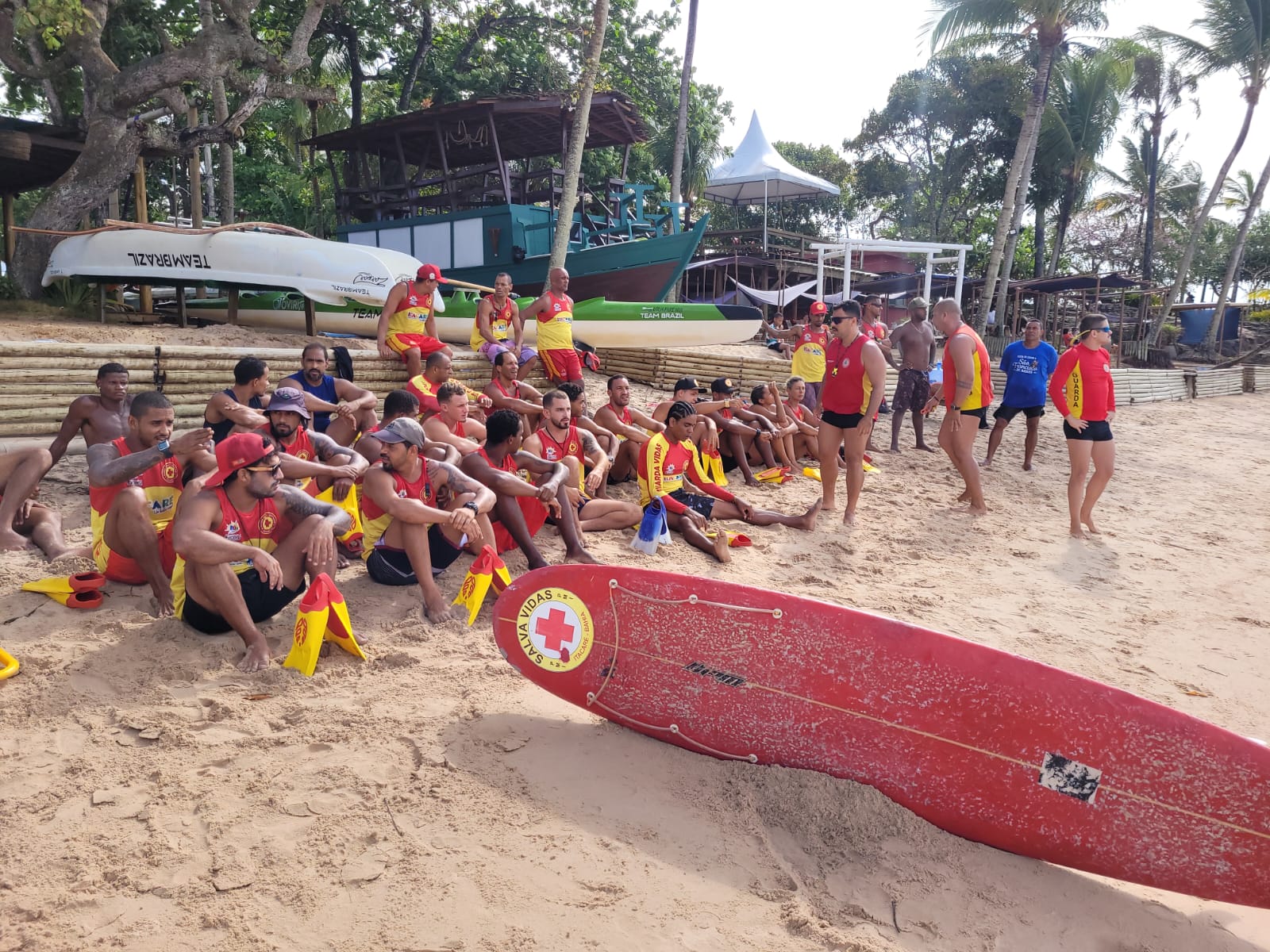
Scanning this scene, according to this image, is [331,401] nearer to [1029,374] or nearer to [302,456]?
[302,456]

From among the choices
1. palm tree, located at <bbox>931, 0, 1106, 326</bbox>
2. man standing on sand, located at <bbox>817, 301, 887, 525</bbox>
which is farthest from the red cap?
palm tree, located at <bbox>931, 0, 1106, 326</bbox>

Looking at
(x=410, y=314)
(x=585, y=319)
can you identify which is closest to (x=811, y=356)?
(x=585, y=319)

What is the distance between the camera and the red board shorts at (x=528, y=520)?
4922 mm

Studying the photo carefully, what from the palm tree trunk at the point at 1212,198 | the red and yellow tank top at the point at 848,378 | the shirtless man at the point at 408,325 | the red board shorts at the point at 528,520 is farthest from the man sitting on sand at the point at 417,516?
the palm tree trunk at the point at 1212,198

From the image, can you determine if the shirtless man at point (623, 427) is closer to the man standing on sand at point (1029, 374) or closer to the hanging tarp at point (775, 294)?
the man standing on sand at point (1029, 374)

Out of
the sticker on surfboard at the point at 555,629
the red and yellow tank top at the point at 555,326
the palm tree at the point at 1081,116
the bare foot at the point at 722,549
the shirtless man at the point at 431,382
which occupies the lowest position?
the bare foot at the point at 722,549

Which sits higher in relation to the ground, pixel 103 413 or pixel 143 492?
pixel 103 413

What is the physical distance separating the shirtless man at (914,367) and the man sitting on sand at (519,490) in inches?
214

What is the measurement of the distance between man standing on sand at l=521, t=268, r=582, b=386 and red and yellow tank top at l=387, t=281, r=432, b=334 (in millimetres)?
1111

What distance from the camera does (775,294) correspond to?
22.0 m

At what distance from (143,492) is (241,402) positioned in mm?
1286

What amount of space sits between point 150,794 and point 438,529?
6.64 ft

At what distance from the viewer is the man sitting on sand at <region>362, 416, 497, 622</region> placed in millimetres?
4105

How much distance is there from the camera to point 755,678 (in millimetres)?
2947
